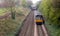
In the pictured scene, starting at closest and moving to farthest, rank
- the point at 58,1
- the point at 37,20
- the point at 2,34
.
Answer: the point at 2,34, the point at 58,1, the point at 37,20

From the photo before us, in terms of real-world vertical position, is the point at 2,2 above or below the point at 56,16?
above

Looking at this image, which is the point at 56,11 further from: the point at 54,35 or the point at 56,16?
the point at 54,35

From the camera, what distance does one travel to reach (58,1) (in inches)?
529

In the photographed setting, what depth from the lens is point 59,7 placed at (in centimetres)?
1348

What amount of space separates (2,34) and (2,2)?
262 cm

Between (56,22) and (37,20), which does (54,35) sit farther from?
(37,20)

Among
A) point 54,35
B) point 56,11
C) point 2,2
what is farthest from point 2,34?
point 56,11

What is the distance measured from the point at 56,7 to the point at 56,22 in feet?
3.86

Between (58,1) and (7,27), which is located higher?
(58,1)

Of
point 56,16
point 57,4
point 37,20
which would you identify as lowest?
point 37,20

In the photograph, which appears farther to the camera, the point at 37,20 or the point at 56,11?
the point at 37,20

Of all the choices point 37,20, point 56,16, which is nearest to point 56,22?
point 56,16

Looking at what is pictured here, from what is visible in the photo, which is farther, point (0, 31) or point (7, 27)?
point (7, 27)

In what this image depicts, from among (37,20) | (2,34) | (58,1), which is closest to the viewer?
(2,34)
